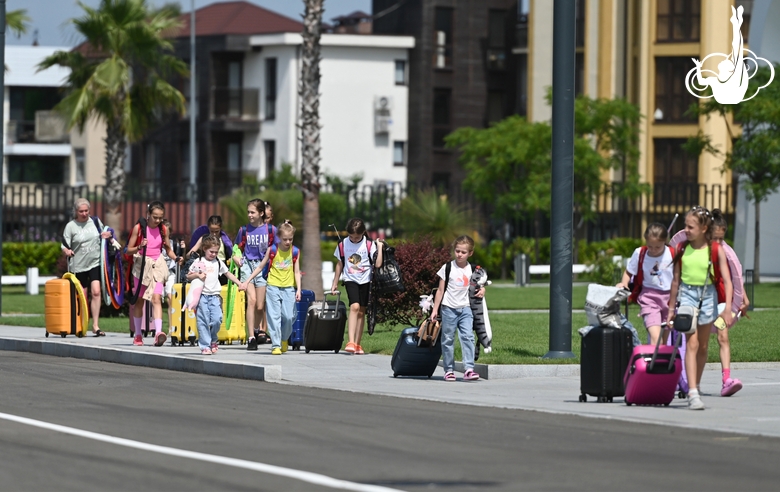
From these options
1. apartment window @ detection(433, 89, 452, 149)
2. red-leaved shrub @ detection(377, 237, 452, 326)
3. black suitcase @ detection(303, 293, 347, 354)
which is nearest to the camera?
black suitcase @ detection(303, 293, 347, 354)

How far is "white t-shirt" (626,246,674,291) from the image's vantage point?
13.7 meters

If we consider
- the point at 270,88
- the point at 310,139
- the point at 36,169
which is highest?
the point at 270,88

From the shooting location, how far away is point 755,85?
40500 mm

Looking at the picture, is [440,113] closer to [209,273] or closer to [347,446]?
[209,273]

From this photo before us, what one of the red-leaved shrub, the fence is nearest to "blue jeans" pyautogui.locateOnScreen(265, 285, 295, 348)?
the red-leaved shrub

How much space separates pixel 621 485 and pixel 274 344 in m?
9.76

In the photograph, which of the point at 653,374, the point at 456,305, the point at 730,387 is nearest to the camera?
the point at 653,374

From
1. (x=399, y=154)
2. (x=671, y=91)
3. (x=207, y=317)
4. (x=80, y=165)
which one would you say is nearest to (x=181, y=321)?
(x=207, y=317)

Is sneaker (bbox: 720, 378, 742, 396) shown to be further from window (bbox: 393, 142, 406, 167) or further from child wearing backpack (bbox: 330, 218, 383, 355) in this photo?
window (bbox: 393, 142, 406, 167)

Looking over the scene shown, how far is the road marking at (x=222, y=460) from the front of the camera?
334 inches

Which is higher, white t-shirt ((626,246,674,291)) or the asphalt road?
white t-shirt ((626,246,674,291))

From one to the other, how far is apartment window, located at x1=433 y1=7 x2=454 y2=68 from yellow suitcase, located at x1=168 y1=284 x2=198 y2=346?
48930mm

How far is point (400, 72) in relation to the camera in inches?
2665

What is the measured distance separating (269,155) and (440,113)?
803cm
